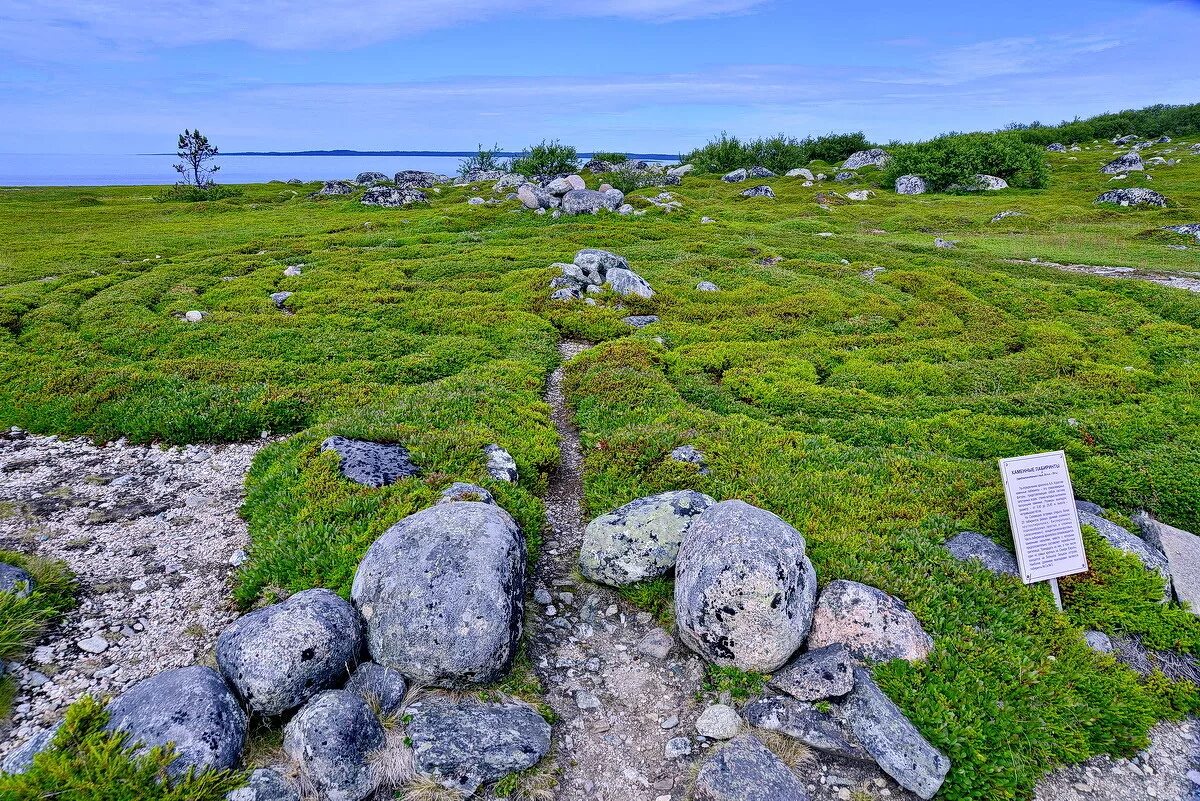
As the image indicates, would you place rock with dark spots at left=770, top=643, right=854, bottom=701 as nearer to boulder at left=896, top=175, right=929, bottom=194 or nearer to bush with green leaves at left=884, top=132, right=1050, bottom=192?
boulder at left=896, top=175, right=929, bottom=194

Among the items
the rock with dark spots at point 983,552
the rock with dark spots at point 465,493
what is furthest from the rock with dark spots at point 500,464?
the rock with dark spots at point 983,552

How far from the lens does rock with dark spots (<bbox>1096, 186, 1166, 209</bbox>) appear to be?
182ft

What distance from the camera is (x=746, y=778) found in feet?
24.1

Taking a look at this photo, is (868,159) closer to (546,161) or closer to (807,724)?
(546,161)

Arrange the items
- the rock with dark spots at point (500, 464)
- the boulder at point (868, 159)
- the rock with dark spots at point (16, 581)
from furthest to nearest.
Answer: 1. the boulder at point (868, 159)
2. the rock with dark spots at point (500, 464)
3. the rock with dark spots at point (16, 581)

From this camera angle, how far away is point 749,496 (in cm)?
1237

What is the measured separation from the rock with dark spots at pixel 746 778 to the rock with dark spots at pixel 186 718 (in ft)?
17.5

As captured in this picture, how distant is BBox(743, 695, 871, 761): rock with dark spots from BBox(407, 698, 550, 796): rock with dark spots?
2.77 meters

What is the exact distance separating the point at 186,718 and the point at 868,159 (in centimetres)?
11032

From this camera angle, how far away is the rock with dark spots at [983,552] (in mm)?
10454

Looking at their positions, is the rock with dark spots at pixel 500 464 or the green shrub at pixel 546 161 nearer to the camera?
the rock with dark spots at pixel 500 464

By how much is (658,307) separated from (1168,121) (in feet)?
442

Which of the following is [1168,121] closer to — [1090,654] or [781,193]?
[781,193]

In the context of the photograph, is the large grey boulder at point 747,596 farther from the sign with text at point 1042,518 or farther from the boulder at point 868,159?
the boulder at point 868,159
